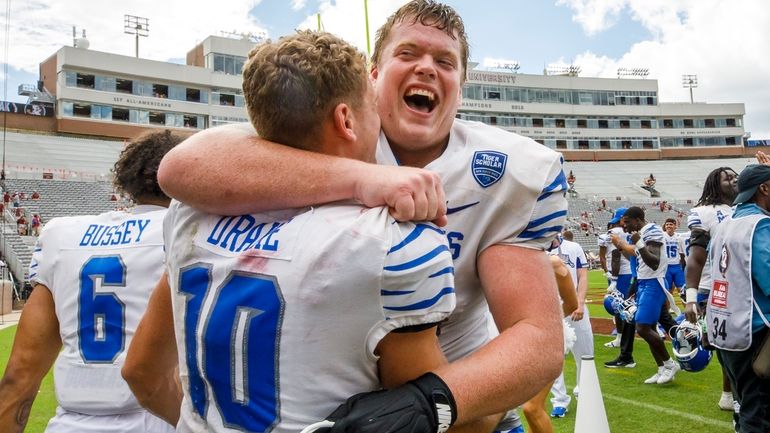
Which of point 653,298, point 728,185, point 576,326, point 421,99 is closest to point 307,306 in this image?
point 421,99

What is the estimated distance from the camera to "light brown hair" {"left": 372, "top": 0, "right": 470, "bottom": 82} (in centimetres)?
217

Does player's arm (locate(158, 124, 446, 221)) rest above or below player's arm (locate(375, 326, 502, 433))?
above

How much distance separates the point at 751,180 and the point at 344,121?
3.90m

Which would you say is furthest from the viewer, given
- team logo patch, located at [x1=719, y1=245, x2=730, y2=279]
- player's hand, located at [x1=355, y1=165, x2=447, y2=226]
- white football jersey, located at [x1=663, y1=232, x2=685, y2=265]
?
white football jersey, located at [x1=663, y1=232, x2=685, y2=265]

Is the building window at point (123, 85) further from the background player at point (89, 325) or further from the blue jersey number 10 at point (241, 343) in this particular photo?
the blue jersey number 10 at point (241, 343)

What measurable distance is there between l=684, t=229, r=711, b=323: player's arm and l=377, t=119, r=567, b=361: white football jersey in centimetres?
474

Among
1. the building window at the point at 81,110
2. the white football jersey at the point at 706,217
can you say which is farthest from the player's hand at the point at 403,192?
the building window at the point at 81,110

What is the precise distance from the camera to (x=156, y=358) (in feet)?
6.45

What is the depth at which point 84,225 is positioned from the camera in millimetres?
2717

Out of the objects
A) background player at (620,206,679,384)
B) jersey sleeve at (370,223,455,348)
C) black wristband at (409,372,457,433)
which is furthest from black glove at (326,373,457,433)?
background player at (620,206,679,384)

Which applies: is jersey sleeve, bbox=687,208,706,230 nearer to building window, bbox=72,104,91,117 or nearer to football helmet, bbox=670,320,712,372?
football helmet, bbox=670,320,712,372

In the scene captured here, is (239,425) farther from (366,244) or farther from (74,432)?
(74,432)

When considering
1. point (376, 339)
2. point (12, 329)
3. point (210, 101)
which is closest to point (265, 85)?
point (376, 339)

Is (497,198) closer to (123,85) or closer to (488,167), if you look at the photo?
(488,167)
